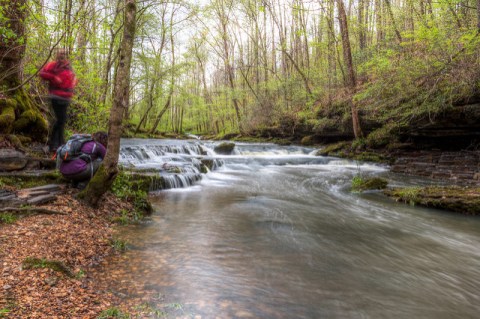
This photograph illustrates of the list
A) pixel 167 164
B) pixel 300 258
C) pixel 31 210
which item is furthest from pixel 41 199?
pixel 167 164

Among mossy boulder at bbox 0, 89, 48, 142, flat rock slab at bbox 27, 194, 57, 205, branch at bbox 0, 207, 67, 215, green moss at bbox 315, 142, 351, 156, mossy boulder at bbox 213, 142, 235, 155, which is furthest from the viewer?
mossy boulder at bbox 213, 142, 235, 155

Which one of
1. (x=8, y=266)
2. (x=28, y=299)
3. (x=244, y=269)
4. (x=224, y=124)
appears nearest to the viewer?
(x=28, y=299)

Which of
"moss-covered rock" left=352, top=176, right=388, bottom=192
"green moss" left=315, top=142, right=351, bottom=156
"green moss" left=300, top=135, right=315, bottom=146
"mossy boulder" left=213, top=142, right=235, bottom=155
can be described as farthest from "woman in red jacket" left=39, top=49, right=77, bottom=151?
"green moss" left=300, top=135, right=315, bottom=146

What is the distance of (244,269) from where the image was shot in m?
3.88

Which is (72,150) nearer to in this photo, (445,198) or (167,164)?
(167,164)

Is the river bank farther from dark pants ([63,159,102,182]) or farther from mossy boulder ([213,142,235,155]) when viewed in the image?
mossy boulder ([213,142,235,155])

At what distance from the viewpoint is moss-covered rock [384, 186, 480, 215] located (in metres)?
7.21

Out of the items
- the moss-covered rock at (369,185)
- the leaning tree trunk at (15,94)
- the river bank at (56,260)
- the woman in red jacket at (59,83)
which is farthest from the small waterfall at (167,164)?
the moss-covered rock at (369,185)

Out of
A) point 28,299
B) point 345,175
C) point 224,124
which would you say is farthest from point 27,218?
point 224,124

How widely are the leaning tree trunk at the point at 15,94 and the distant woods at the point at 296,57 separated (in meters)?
0.05

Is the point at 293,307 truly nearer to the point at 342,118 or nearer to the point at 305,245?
the point at 305,245

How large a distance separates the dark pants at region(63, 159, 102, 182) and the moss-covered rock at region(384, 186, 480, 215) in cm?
834

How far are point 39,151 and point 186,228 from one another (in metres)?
4.35

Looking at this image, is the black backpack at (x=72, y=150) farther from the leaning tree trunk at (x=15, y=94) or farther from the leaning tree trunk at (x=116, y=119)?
the leaning tree trunk at (x=15, y=94)
